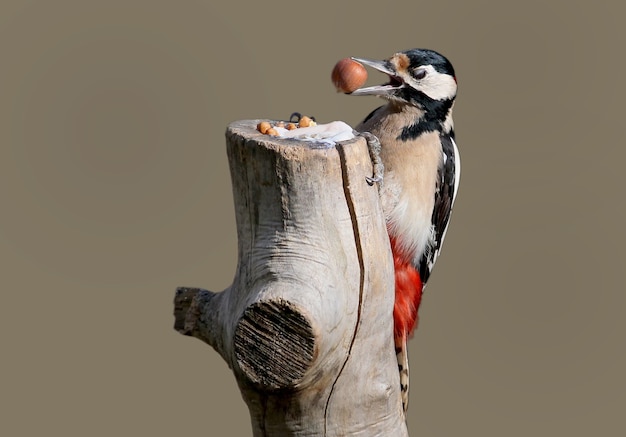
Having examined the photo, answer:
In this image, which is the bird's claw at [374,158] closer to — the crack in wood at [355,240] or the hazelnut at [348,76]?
the crack in wood at [355,240]

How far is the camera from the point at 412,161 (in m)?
4.20

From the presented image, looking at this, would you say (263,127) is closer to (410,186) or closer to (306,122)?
(306,122)

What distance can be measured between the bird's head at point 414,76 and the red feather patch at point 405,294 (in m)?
0.62

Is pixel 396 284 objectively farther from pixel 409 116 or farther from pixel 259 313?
pixel 259 313

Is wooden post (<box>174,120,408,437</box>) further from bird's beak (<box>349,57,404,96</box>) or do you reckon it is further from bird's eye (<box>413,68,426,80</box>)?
bird's eye (<box>413,68,426,80</box>)

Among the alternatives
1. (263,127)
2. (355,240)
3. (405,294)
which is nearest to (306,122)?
(263,127)

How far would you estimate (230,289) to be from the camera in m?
3.80

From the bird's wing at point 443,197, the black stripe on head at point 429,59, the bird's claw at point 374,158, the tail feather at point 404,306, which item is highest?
the black stripe on head at point 429,59

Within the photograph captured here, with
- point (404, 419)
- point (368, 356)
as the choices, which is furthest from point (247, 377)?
point (404, 419)

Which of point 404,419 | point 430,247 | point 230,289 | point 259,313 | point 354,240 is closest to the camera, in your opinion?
point 259,313

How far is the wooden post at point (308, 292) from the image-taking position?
3281 millimetres

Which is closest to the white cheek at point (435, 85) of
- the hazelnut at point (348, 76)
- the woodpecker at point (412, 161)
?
the woodpecker at point (412, 161)

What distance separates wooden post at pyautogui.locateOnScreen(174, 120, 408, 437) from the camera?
3.28 m

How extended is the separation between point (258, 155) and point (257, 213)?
22cm
